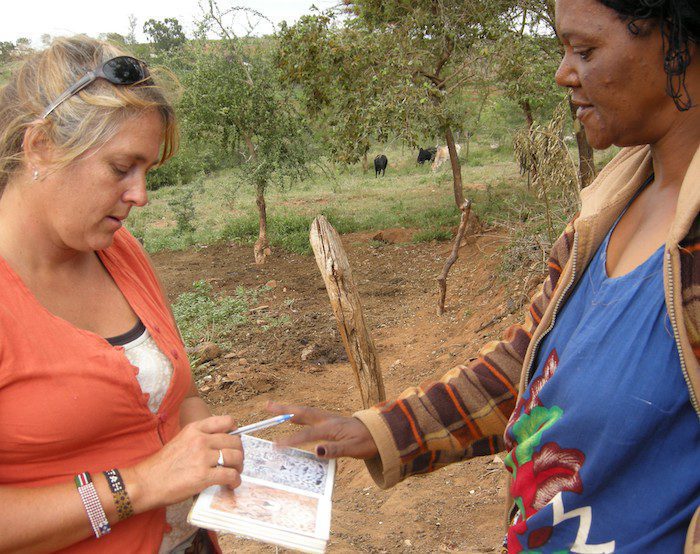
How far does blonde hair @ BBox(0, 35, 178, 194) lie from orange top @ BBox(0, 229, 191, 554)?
0.29 m

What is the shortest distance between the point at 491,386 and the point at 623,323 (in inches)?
22.3

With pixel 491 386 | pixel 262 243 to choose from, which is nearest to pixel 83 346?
pixel 491 386

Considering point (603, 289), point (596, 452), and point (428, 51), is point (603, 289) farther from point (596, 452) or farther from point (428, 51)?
point (428, 51)

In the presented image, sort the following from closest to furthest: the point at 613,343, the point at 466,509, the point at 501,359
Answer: the point at 613,343
the point at 501,359
the point at 466,509

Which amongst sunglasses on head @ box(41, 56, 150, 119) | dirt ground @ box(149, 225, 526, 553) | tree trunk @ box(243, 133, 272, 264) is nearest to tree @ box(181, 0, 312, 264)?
tree trunk @ box(243, 133, 272, 264)

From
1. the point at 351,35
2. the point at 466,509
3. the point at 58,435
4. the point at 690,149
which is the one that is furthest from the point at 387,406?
the point at 351,35

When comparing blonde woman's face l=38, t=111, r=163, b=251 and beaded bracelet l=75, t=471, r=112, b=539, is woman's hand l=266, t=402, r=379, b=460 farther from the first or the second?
blonde woman's face l=38, t=111, r=163, b=251

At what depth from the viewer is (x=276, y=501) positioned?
1546mm

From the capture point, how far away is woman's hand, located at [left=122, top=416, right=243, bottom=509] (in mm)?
1479

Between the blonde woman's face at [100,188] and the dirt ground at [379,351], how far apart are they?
218 cm

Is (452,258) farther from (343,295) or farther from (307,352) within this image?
(343,295)

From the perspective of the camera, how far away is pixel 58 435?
1.43 m

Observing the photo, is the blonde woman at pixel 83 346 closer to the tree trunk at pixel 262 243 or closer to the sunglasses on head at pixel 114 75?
the sunglasses on head at pixel 114 75

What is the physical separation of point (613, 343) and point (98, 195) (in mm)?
1204
